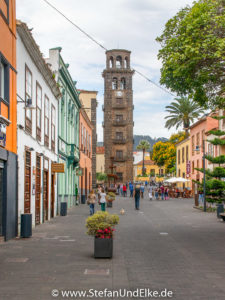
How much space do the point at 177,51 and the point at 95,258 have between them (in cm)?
739

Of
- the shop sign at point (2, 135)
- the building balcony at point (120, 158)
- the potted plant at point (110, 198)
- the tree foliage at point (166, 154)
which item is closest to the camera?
the shop sign at point (2, 135)

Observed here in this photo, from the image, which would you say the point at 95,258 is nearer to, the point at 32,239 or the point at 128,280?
the point at 128,280

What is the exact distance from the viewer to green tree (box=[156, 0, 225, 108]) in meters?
13.3

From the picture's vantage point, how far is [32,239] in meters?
13.9

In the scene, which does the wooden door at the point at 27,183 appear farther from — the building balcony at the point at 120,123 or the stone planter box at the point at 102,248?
the building balcony at the point at 120,123

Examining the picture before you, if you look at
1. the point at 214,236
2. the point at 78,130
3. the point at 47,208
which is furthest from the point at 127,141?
the point at 214,236

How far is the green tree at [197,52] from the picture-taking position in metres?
13.3

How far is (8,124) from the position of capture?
40.3 feet

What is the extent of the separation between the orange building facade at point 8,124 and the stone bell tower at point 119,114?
69.8 metres

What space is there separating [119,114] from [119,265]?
248 feet

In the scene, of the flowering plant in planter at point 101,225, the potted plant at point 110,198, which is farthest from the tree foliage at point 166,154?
the flowering plant in planter at point 101,225

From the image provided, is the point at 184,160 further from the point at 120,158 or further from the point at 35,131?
the point at 35,131

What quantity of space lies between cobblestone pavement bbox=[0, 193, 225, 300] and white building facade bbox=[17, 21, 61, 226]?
244cm

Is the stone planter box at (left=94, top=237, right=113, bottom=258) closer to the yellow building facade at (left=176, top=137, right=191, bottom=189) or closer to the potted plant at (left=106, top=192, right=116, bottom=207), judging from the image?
the potted plant at (left=106, top=192, right=116, bottom=207)
